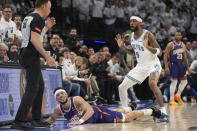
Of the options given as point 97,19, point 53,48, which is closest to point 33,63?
point 53,48

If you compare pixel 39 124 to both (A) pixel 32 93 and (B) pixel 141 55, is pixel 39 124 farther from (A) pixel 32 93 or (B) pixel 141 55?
(B) pixel 141 55

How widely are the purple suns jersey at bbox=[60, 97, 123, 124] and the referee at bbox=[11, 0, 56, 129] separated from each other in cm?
72

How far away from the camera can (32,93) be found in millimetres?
5340

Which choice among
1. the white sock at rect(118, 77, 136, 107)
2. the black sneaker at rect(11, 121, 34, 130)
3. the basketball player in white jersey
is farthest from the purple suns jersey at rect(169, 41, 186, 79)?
the black sneaker at rect(11, 121, 34, 130)

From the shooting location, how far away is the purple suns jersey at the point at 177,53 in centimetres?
1245

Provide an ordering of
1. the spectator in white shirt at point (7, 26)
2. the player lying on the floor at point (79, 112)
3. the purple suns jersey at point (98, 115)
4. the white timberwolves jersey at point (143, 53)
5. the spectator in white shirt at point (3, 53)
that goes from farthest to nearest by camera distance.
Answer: the spectator in white shirt at point (7, 26) → the spectator in white shirt at point (3, 53) → the white timberwolves jersey at point (143, 53) → the purple suns jersey at point (98, 115) → the player lying on the floor at point (79, 112)

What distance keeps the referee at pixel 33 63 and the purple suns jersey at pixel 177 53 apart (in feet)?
24.9

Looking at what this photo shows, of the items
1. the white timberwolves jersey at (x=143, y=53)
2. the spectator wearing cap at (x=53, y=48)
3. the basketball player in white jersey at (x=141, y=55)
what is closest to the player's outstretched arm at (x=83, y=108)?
the basketball player in white jersey at (x=141, y=55)

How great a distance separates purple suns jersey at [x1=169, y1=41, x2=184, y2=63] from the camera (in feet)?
40.9

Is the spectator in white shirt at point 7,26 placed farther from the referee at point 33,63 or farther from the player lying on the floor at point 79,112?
the referee at point 33,63

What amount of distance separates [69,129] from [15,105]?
1366 mm

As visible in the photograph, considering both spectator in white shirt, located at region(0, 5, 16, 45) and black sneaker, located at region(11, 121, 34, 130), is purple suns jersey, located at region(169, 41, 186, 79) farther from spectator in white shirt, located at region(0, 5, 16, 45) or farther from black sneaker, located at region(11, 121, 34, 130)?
black sneaker, located at region(11, 121, 34, 130)

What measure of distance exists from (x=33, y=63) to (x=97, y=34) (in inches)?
426

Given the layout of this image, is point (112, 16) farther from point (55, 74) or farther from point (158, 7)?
point (55, 74)
